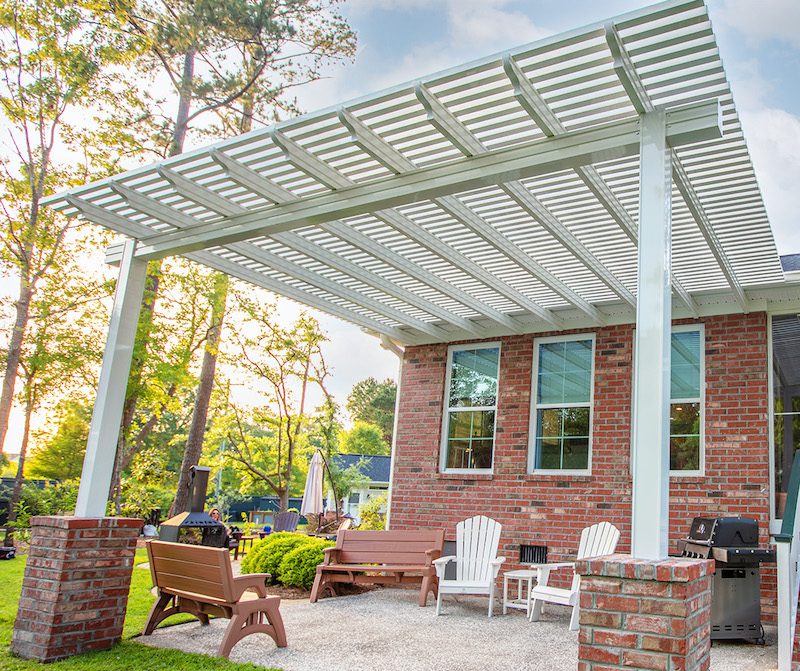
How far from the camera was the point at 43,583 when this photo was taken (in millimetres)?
4715

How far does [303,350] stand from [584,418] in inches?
349

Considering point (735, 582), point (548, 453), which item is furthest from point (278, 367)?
point (735, 582)

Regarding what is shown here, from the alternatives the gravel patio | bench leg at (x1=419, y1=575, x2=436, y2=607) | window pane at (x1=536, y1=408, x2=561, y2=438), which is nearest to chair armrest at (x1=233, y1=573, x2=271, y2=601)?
the gravel patio

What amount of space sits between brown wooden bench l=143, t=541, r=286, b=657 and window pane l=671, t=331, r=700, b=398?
4727 millimetres

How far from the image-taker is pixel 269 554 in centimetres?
800

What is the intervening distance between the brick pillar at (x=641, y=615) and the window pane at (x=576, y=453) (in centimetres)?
471

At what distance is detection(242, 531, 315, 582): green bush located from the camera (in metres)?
7.93

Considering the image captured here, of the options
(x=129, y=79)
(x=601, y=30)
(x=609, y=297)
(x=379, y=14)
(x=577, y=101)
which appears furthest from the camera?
(x=379, y=14)

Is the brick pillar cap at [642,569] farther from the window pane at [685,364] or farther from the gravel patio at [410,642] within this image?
the window pane at [685,364]

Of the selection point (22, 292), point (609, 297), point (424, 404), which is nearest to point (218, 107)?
point (22, 292)

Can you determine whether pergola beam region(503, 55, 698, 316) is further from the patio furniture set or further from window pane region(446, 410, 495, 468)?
window pane region(446, 410, 495, 468)

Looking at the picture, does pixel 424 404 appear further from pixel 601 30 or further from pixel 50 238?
pixel 50 238

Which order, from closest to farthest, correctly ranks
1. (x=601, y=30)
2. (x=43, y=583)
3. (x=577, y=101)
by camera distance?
(x=601, y=30), (x=577, y=101), (x=43, y=583)

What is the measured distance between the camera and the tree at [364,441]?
35.4 meters
